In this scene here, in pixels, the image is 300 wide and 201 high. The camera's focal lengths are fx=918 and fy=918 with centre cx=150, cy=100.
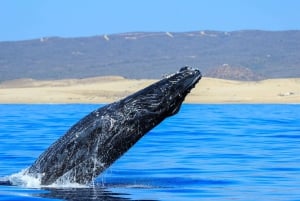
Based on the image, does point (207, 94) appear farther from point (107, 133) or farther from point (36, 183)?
point (107, 133)

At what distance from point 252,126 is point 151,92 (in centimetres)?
1653

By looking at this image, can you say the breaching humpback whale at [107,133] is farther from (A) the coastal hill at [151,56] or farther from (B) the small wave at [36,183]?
(A) the coastal hill at [151,56]

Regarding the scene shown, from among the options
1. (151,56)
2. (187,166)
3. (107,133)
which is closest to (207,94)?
(187,166)

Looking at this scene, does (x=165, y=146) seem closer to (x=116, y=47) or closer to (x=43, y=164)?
(x=43, y=164)

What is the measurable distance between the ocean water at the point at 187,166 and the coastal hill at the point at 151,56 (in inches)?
4493

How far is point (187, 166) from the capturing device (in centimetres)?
1438

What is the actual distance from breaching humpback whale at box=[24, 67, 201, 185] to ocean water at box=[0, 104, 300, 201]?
0.76 ft

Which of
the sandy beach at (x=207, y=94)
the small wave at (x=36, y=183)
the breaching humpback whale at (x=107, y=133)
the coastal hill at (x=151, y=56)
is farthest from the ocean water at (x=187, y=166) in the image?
the coastal hill at (x=151, y=56)

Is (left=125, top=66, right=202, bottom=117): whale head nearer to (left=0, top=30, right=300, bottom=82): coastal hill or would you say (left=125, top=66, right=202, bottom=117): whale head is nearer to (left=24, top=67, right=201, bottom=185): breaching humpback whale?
(left=24, top=67, right=201, bottom=185): breaching humpback whale

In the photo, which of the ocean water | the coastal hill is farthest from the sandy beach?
the coastal hill

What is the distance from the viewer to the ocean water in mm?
10633

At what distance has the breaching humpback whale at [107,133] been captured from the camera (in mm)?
10414

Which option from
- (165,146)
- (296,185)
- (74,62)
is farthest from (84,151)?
(74,62)

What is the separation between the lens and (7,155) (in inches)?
639
